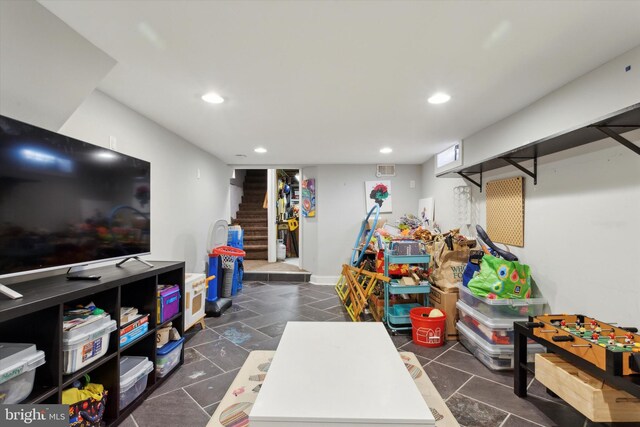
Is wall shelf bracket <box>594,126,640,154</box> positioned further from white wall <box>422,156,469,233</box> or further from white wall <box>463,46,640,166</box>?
A: white wall <box>422,156,469,233</box>

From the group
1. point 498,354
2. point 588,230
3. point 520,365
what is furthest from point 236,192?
point 588,230

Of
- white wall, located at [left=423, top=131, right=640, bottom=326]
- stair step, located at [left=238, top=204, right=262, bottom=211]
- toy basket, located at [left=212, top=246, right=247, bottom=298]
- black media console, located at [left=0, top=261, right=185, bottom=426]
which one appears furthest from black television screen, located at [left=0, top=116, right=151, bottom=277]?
stair step, located at [left=238, top=204, right=262, bottom=211]

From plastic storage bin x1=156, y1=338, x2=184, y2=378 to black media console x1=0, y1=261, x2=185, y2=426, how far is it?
63mm

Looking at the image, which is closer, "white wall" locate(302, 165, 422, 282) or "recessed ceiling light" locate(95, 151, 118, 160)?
"recessed ceiling light" locate(95, 151, 118, 160)

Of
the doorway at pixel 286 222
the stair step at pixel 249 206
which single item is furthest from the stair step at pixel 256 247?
the stair step at pixel 249 206

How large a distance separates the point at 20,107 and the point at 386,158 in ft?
13.5

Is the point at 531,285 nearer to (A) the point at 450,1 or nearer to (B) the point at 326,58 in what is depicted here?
(A) the point at 450,1

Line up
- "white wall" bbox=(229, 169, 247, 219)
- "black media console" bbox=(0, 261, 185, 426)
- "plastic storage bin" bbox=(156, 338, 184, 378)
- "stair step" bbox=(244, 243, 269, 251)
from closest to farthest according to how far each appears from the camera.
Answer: "black media console" bbox=(0, 261, 185, 426) < "plastic storage bin" bbox=(156, 338, 184, 378) < "stair step" bbox=(244, 243, 269, 251) < "white wall" bbox=(229, 169, 247, 219)

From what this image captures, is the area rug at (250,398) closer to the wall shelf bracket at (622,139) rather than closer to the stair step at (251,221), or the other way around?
the wall shelf bracket at (622,139)

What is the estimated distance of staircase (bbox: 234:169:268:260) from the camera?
6719mm

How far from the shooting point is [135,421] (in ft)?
5.46

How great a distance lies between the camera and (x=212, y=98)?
2.22 meters

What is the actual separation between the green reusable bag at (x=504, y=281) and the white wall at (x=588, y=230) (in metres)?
0.17

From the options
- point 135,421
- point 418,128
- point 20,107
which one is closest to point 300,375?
point 135,421
